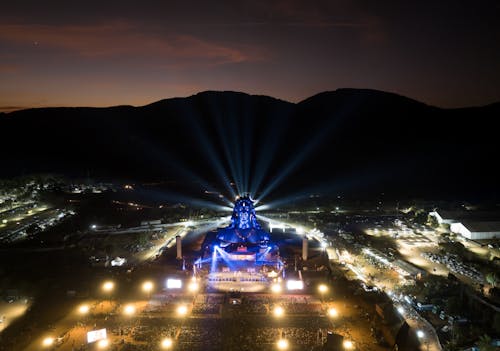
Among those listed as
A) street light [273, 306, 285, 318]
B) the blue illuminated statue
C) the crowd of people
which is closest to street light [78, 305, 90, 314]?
the blue illuminated statue

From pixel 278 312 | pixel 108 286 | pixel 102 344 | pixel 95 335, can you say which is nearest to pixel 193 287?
pixel 108 286

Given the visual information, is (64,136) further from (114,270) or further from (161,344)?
(161,344)

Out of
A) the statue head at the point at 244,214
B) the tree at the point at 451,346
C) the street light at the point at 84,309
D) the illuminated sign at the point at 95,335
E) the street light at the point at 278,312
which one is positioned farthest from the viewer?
the statue head at the point at 244,214

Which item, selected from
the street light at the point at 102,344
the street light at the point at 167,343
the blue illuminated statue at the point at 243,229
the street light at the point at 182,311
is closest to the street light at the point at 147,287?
the street light at the point at 182,311

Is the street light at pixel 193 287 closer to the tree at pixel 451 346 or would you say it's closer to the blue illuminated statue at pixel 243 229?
the blue illuminated statue at pixel 243 229

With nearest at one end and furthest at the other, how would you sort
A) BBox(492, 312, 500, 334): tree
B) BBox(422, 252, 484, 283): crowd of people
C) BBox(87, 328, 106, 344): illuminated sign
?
BBox(87, 328, 106, 344): illuminated sign
BBox(492, 312, 500, 334): tree
BBox(422, 252, 484, 283): crowd of people

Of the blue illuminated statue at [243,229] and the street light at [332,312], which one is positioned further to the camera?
the blue illuminated statue at [243,229]

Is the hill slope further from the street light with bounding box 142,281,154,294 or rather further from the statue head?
the street light with bounding box 142,281,154,294

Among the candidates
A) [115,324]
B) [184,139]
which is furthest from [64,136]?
[115,324]
